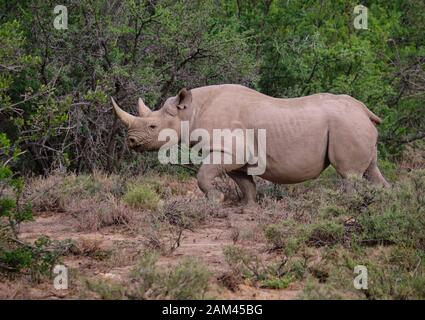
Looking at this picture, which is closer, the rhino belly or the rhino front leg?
the rhino front leg

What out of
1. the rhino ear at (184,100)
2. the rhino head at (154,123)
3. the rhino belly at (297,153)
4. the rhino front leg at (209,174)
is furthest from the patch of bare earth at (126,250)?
the rhino ear at (184,100)

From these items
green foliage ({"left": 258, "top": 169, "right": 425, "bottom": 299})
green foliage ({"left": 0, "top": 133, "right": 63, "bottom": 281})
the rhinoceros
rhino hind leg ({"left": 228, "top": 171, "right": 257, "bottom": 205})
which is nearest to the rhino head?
the rhinoceros

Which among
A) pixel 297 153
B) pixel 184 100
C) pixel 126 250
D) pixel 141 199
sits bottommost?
pixel 141 199

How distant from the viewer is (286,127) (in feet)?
33.9

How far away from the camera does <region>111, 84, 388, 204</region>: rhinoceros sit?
1028cm

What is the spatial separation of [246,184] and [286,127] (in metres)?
0.90

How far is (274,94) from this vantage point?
572 inches

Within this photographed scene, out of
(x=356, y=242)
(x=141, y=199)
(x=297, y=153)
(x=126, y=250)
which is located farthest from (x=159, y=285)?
(x=297, y=153)

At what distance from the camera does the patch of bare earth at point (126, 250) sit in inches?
265

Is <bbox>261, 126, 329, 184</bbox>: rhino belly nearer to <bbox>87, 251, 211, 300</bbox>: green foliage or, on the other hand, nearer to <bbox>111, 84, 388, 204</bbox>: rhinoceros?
<bbox>111, 84, 388, 204</bbox>: rhinoceros

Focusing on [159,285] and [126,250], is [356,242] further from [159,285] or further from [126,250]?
[159,285]

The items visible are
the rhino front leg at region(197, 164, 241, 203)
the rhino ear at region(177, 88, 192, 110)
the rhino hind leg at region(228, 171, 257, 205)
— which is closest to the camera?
the rhino front leg at region(197, 164, 241, 203)

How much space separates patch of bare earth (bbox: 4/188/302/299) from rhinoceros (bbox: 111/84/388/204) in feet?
2.36
